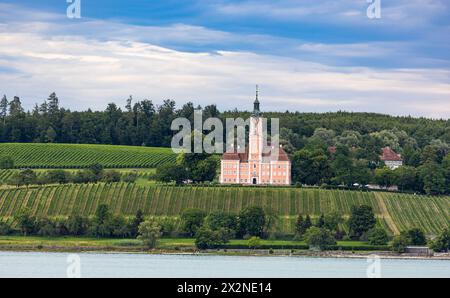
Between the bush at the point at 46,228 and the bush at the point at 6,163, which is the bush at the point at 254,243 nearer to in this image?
the bush at the point at 46,228

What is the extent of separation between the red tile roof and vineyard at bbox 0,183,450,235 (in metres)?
26.9

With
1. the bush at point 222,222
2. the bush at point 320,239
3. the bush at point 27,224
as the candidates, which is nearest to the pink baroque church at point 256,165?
the bush at point 222,222

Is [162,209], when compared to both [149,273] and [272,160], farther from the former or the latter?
[149,273]

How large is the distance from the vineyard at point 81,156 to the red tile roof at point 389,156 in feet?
72.7

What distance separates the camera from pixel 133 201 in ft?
302

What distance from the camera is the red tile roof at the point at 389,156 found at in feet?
407

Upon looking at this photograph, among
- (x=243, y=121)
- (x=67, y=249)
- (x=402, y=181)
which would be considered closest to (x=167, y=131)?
(x=243, y=121)

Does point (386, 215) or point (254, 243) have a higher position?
point (386, 215)

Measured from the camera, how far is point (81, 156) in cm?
11844

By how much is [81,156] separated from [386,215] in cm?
3860

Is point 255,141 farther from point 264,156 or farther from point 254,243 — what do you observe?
point 254,243

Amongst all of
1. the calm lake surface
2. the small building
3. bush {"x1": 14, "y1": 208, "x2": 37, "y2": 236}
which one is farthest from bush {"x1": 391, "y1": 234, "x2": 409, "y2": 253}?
the small building
